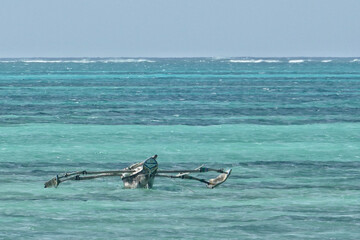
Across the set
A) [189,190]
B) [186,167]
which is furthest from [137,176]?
[186,167]

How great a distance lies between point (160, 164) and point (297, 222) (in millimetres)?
13087

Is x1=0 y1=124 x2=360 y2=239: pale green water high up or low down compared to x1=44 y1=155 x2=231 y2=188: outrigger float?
down

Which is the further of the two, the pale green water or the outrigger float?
the outrigger float

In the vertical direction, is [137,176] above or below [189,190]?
above

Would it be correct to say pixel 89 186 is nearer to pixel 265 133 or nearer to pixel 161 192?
pixel 161 192

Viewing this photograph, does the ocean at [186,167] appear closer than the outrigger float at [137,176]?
Yes

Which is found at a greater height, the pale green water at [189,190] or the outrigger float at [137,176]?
the outrigger float at [137,176]

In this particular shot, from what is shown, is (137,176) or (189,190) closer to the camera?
(137,176)

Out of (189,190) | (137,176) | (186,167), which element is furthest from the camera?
(186,167)

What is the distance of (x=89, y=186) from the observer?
31.9 meters

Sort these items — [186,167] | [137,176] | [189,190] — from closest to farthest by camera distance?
[137,176]
[189,190]
[186,167]

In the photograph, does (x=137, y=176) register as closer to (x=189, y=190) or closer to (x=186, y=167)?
(x=189, y=190)

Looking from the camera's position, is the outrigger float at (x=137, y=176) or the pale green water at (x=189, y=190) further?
the outrigger float at (x=137, y=176)

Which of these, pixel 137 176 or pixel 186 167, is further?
pixel 186 167
